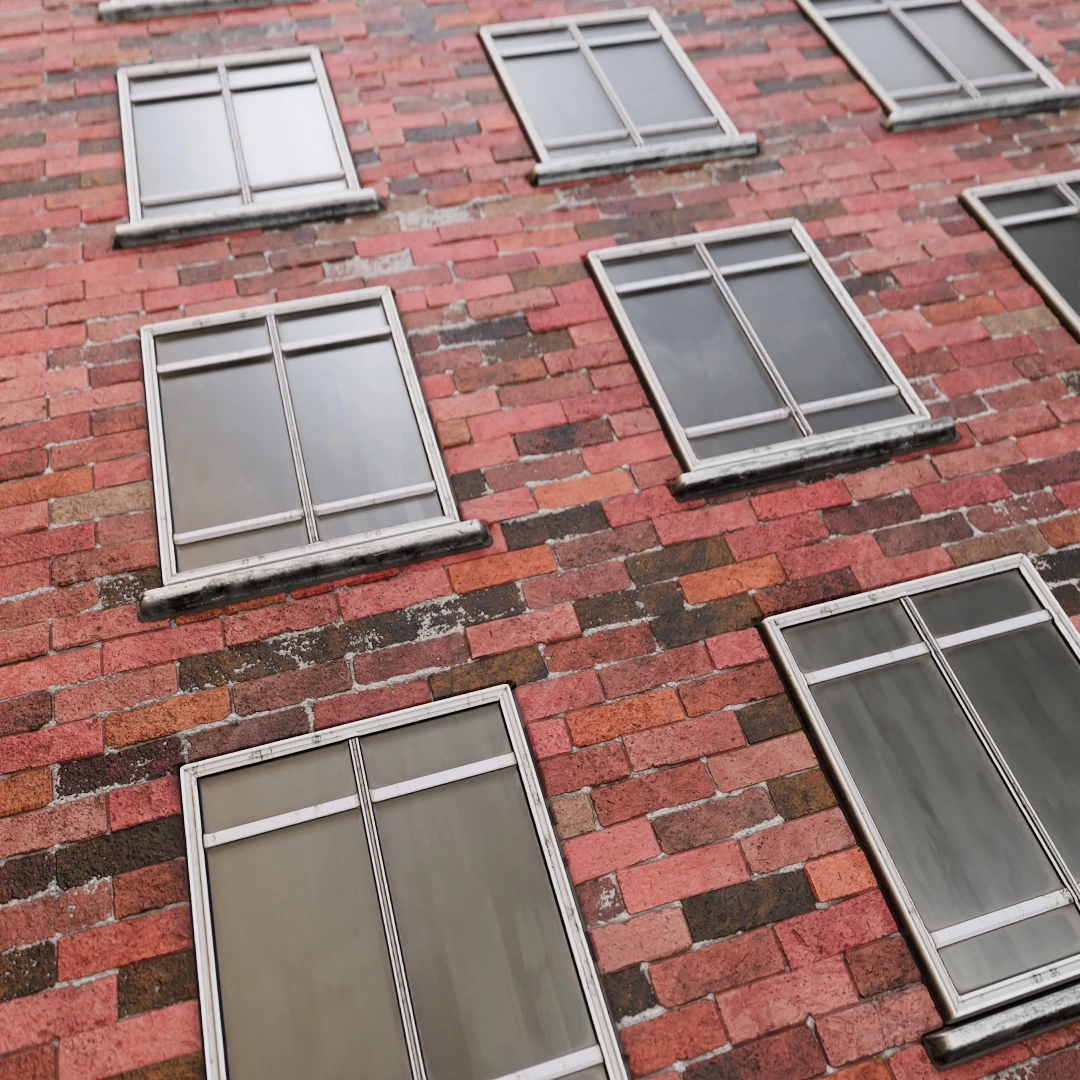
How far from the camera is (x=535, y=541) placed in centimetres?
339

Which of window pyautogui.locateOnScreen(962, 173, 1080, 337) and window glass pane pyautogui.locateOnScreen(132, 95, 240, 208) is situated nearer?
window pyautogui.locateOnScreen(962, 173, 1080, 337)

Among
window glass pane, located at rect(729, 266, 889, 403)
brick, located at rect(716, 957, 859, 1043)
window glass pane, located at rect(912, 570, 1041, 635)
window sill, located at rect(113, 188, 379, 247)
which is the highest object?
window sill, located at rect(113, 188, 379, 247)

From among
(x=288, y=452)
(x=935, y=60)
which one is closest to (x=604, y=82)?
(x=935, y=60)

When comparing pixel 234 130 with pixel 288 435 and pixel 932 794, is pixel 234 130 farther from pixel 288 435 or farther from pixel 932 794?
pixel 932 794

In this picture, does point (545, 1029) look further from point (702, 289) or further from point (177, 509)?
point (702, 289)

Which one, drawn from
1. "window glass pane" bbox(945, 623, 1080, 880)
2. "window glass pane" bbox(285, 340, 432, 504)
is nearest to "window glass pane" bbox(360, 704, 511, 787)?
"window glass pane" bbox(285, 340, 432, 504)

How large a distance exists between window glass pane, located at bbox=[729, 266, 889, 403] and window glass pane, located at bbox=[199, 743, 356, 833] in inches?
110

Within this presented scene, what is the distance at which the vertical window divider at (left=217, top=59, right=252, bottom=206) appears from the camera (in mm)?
4375

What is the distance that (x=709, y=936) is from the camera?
8.80 ft

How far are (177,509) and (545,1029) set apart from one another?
8.37 ft

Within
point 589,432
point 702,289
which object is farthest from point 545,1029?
point 702,289

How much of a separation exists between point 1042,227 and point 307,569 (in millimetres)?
4638

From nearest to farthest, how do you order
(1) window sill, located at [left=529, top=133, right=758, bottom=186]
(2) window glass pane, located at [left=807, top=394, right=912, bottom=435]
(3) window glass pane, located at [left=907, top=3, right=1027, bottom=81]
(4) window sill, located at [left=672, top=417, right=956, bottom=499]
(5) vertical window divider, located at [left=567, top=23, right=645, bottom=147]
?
(4) window sill, located at [left=672, top=417, right=956, bottom=499] < (2) window glass pane, located at [left=807, top=394, right=912, bottom=435] < (1) window sill, located at [left=529, top=133, right=758, bottom=186] < (5) vertical window divider, located at [left=567, top=23, right=645, bottom=147] < (3) window glass pane, located at [left=907, top=3, right=1027, bottom=81]

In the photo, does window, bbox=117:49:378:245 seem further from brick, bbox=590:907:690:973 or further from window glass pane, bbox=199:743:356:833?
brick, bbox=590:907:690:973
